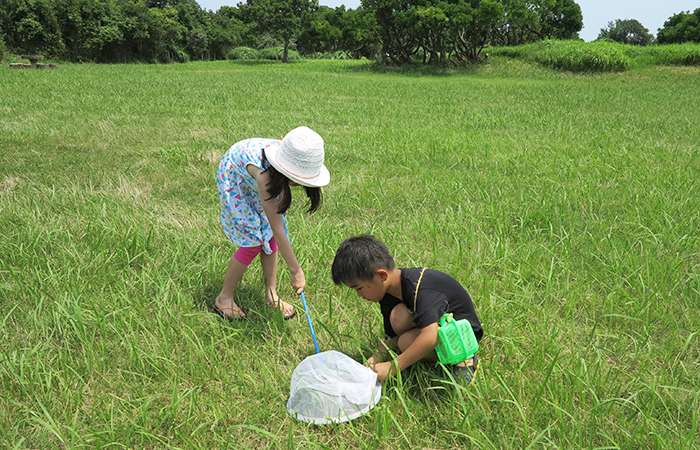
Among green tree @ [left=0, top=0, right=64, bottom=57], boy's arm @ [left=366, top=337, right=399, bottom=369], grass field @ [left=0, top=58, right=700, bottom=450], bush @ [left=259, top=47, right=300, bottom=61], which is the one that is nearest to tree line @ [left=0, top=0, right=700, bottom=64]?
green tree @ [left=0, top=0, right=64, bottom=57]

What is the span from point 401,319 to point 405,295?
0.11 m

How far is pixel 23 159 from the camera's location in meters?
4.66

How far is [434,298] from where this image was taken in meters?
1.70

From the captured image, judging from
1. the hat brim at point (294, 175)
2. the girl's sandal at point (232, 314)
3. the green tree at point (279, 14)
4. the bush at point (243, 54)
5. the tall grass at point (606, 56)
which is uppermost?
the green tree at point (279, 14)

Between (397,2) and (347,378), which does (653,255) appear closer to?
(347,378)

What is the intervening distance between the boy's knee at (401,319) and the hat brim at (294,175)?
0.60 metres

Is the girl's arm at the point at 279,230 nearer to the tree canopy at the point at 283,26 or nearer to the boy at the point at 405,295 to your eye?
the boy at the point at 405,295

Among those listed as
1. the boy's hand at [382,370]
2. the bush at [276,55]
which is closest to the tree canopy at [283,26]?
the bush at [276,55]

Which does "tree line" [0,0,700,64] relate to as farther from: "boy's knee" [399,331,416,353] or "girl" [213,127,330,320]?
"boy's knee" [399,331,416,353]

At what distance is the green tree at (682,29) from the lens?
3425 centimetres

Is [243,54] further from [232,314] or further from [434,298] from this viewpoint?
[434,298]

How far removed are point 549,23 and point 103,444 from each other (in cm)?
3948

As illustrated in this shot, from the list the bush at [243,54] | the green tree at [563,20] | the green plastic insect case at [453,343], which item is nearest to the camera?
the green plastic insect case at [453,343]

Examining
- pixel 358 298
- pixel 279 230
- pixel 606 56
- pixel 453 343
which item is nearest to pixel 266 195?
pixel 279 230
